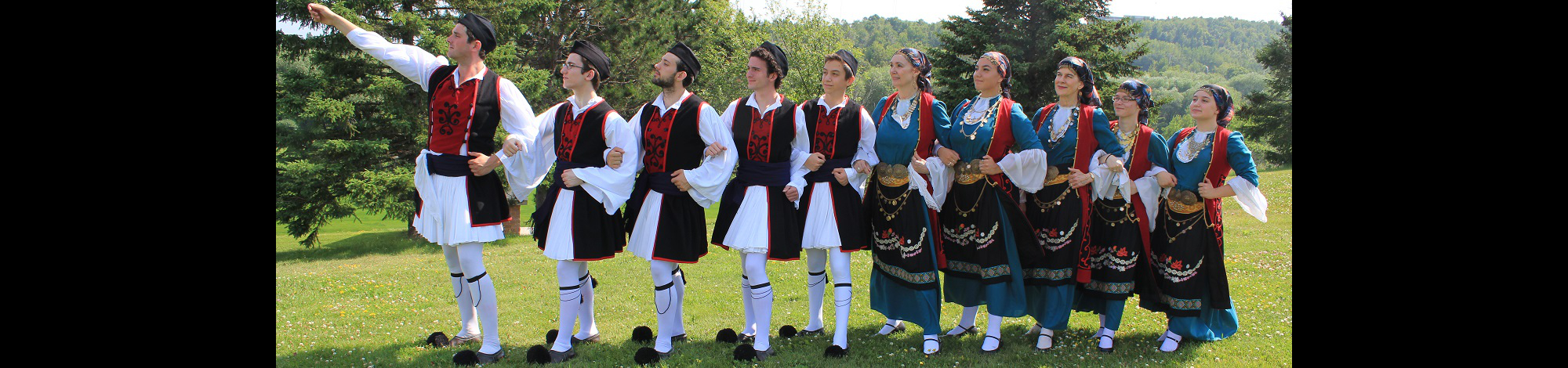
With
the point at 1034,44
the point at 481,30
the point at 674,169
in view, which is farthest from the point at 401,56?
the point at 1034,44

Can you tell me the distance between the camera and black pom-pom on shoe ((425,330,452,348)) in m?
5.38

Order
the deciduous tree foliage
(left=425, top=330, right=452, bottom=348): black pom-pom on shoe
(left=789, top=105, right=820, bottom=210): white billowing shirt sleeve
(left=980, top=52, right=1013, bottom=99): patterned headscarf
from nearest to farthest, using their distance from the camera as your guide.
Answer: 1. (left=789, top=105, right=820, bottom=210): white billowing shirt sleeve
2. (left=980, top=52, right=1013, bottom=99): patterned headscarf
3. (left=425, top=330, right=452, bottom=348): black pom-pom on shoe
4. the deciduous tree foliage

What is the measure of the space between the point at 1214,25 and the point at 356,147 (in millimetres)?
121435

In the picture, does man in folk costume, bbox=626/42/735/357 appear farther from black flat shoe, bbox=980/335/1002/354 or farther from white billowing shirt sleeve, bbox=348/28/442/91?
black flat shoe, bbox=980/335/1002/354

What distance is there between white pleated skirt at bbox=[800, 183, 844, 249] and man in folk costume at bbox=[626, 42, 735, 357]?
1.71 ft

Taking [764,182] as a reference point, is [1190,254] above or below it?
below

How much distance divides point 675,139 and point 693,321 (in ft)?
6.36

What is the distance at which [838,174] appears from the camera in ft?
15.9

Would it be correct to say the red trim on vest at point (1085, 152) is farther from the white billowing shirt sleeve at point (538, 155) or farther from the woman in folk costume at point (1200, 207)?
the white billowing shirt sleeve at point (538, 155)

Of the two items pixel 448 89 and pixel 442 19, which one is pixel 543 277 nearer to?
pixel 448 89

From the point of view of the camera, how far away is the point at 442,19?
52.9 feet

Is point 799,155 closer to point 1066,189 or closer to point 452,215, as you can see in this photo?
point 1066,189

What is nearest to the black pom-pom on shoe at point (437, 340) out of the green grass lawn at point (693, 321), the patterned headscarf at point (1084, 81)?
the green grass lawn at point (693, 321)

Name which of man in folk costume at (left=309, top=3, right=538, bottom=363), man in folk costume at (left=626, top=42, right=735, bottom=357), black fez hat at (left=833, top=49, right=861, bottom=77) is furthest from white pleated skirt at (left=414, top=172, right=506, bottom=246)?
black fez hat at (left=833, top=49, right=861, bottom=77)
